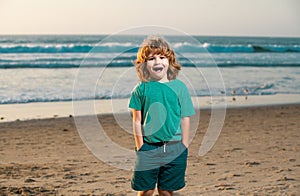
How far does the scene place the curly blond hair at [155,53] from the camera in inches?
134

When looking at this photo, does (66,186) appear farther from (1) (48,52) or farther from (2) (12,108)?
(1) (48,52)


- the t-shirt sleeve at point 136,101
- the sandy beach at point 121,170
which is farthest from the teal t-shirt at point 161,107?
the sandy beach at point 121,170

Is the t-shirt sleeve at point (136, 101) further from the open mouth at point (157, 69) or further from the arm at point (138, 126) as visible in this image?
the open mouth at point (157, 69)

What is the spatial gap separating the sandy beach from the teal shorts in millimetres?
1451

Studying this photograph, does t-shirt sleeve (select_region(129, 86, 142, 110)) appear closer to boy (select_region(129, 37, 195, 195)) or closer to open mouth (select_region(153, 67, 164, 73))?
boy (select_region(129, 37, 195, 195))

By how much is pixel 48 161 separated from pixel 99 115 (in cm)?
399

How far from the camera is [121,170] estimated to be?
19.3 ft

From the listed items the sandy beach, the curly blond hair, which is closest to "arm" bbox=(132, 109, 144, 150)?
the curly blond hair

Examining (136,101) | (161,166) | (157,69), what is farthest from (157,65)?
(161,166)

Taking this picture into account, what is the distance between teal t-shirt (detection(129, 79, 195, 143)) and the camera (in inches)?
131

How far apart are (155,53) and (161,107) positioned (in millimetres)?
378

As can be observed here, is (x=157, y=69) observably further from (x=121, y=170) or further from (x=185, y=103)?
(x=121, y=170)

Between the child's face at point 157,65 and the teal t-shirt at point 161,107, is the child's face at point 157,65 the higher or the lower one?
the higher one

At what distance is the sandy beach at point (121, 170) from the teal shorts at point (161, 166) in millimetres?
1451
